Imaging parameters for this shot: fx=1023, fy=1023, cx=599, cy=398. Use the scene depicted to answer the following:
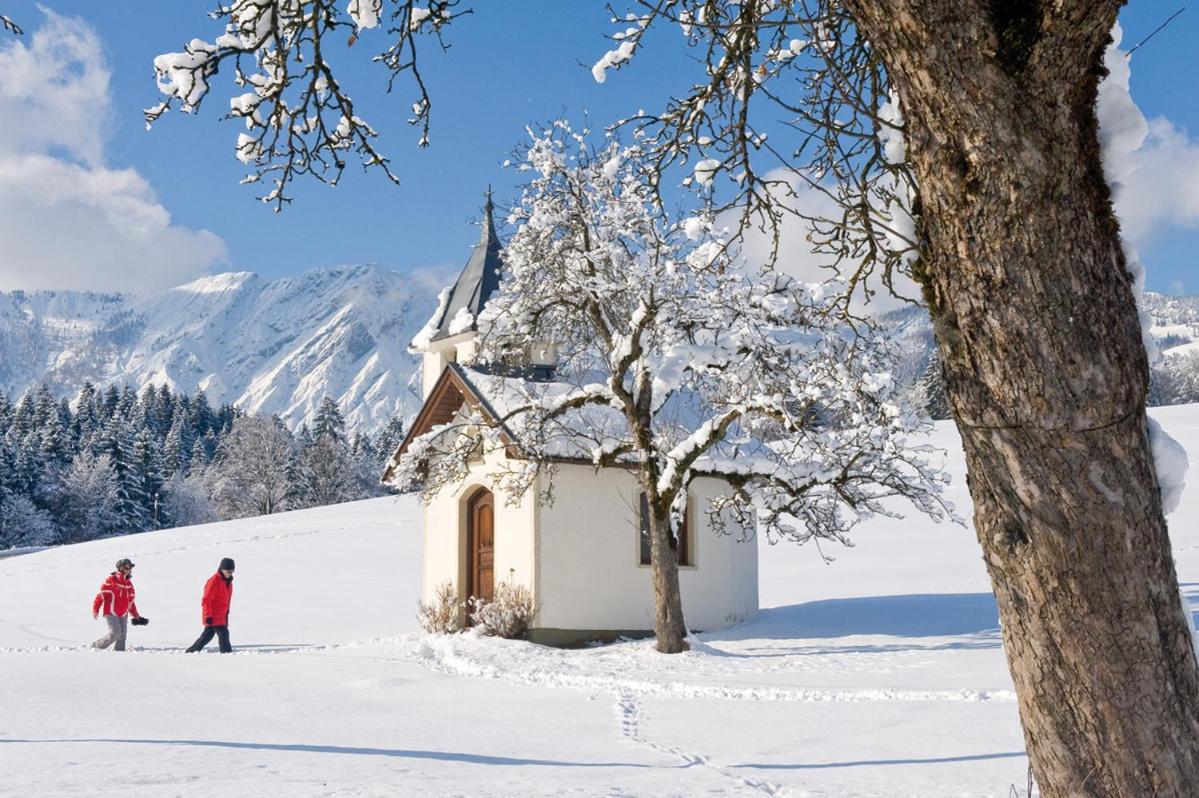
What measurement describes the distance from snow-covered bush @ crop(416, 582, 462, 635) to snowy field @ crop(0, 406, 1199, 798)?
653mm

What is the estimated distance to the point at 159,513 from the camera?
74.4m

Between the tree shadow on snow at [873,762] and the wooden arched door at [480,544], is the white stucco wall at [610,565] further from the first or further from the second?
the tree shadow on snow at [873,762]

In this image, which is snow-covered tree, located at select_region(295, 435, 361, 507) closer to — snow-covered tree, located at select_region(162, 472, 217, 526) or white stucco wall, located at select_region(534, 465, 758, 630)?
snow-covered tree, located at select_region(162, 472, 217, 526)

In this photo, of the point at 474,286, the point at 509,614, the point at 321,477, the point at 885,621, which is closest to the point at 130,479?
the point at 321,477

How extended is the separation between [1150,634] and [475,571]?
672 inches

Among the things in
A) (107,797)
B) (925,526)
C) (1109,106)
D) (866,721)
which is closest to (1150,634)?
(1109,106)

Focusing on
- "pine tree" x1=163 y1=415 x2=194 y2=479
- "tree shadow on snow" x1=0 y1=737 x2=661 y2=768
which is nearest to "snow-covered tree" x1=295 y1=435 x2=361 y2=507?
"pine tree" x1=163 y1=415 x2=194 y2=479

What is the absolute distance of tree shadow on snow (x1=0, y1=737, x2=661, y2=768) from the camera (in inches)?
267

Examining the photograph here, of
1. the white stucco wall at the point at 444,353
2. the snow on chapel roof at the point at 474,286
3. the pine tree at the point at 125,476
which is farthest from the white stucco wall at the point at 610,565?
the pine tree at the point at 125,476

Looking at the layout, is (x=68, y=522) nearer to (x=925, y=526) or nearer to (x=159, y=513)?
(x=159, y=513)

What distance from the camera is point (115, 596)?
15.9 metres

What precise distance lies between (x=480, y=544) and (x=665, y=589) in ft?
18.1

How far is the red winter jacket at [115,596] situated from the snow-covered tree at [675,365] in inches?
195

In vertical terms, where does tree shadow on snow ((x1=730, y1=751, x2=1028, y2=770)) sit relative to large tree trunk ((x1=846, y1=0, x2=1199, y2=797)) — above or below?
below
